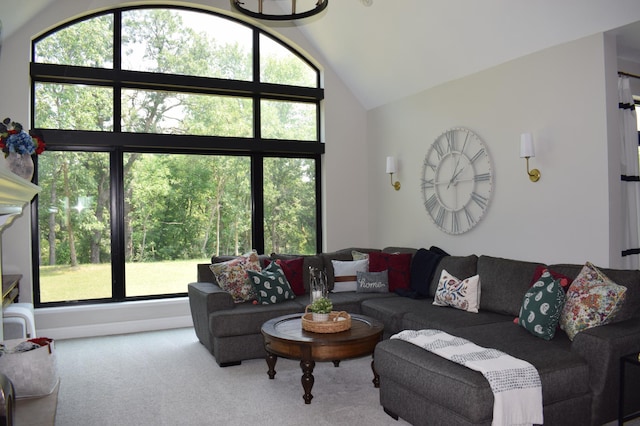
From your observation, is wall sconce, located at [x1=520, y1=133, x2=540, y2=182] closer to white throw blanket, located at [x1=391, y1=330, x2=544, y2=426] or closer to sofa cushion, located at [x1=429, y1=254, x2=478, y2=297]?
sofa cushion, located at [x1=429, y1=254, x2=478, y2=297]

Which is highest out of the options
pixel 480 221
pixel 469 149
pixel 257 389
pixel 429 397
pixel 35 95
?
pixel 35 95

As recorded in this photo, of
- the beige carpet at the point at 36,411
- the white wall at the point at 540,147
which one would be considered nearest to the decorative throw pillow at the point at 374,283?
the white wall at the point at 540,147

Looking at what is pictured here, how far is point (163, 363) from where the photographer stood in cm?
414

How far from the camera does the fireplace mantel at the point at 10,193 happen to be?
4.75 feet

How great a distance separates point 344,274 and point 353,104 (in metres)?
2.51

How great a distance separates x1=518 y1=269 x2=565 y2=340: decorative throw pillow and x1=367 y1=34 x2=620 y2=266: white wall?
0.74 meters

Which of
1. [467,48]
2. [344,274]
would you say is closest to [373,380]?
[344,274]

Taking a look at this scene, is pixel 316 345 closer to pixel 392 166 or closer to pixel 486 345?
pixel 486 345

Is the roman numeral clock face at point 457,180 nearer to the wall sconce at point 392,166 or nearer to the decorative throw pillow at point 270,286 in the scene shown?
the wall sconce at point 392,166

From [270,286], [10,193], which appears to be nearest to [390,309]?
[270,286]

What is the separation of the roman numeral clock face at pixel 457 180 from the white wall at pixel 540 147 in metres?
0.08

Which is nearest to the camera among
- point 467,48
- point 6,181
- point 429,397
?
point 6,181

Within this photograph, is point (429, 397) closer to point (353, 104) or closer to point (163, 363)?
point (163, 363)

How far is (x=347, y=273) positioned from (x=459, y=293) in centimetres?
140
